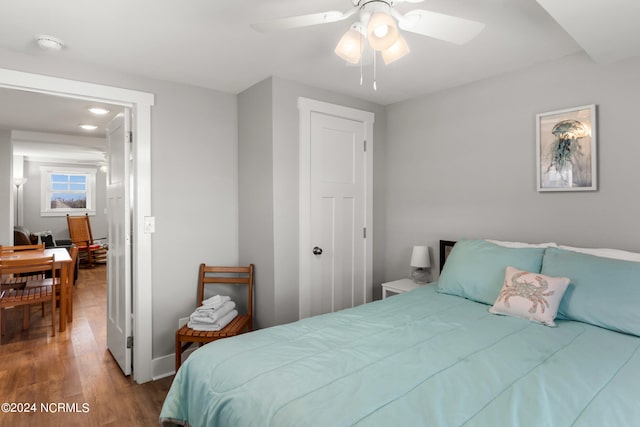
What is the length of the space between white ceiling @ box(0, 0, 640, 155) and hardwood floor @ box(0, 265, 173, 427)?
2.23 metres

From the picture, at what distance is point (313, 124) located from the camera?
2908 millimetres

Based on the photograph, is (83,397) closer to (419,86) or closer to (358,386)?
(358,386)

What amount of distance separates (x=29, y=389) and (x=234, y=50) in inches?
107

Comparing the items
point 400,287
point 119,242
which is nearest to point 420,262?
point 400,287

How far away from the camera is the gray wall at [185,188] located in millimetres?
2703

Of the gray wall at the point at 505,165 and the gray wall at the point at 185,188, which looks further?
the gray wall at the point at 185,188

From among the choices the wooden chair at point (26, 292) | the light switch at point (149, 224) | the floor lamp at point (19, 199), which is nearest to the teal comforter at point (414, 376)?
the light switch at point (149, 224)

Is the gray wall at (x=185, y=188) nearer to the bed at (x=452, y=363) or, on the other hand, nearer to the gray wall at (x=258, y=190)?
the gray wall at (x=258, y=190)

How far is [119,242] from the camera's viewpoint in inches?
112

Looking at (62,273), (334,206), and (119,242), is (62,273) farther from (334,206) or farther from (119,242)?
(334,206)

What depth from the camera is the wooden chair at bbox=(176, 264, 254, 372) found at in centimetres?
250

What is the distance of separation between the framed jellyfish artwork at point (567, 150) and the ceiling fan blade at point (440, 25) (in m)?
1.28

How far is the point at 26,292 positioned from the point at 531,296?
4.51 meters

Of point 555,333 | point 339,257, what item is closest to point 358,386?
point 555,333
